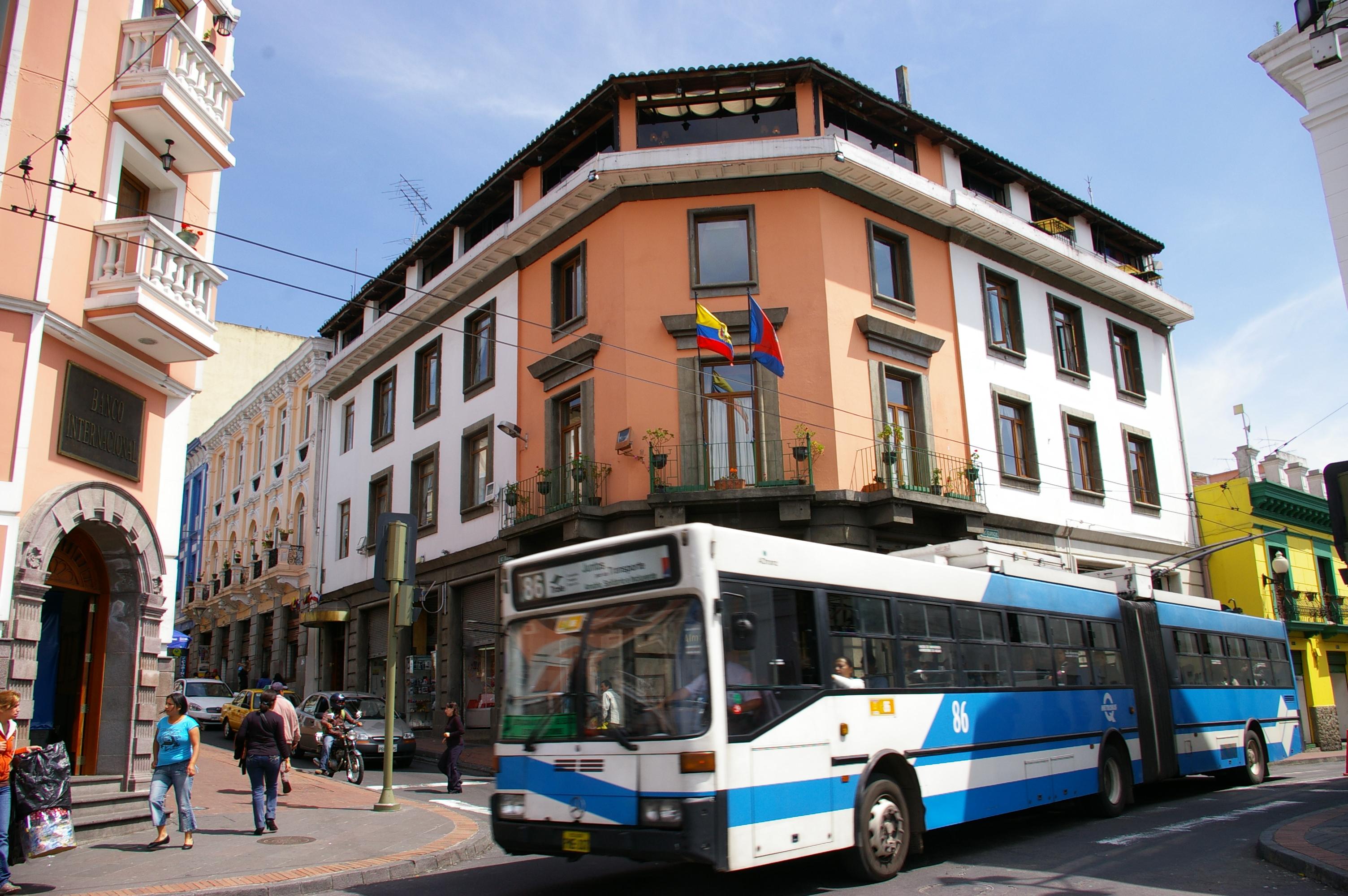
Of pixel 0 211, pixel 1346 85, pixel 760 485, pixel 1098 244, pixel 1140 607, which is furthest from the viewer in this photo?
pixel 1098 244

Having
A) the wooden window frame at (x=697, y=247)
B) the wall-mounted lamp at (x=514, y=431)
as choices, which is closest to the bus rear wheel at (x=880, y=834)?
the wooden window frame at (x=697, y=247)

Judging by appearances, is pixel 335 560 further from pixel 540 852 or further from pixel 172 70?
pixel 540 852

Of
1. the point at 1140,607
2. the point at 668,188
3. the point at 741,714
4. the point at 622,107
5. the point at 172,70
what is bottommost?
the point at 741,714

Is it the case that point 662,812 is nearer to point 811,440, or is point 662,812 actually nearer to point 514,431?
point 811,440

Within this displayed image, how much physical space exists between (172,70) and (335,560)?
2048 centimetres

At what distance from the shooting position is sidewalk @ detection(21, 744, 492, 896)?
8406 millimetres

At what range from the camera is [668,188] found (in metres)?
20.9

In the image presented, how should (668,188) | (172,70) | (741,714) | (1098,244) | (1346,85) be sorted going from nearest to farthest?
(741,714), (172,70), (1346,85), (668,188), (1098,244)

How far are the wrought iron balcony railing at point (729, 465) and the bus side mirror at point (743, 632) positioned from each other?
11.2m

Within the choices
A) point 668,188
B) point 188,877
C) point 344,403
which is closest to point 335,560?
point 344,403

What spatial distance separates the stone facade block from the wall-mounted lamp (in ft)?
82.2

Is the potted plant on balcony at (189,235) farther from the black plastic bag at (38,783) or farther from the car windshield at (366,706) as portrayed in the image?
the car windshield at (366,706)

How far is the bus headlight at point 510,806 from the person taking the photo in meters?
8.01

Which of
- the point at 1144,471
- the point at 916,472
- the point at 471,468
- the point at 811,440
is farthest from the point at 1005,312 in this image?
the point at 471,468
